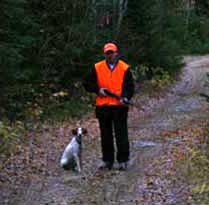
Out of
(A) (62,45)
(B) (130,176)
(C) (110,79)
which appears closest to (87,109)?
(A) (62,45)

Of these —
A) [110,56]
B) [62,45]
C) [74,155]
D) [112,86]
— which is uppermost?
[110,56]

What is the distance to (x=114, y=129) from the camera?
32.3ft

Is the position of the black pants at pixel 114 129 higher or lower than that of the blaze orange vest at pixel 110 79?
lower

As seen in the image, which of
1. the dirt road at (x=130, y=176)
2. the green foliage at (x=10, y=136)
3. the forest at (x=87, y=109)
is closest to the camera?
the dirt road at (x=130, y=176)

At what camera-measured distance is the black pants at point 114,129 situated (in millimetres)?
9625

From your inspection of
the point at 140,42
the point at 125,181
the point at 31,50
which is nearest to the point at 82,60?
the point at 31,50

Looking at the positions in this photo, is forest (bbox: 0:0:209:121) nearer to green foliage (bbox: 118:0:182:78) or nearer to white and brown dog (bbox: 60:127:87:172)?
green foliage (bbox: 118:0:182:78)

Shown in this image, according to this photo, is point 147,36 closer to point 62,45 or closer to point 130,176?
point 62,45

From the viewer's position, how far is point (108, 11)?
2117 centimetres

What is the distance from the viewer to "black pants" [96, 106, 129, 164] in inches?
379

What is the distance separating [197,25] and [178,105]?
29.4 meters

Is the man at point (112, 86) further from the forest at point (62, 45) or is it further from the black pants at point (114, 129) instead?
the forest at point (62, 45)

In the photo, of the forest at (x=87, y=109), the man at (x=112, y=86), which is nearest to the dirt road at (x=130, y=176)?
the forest at (x=87, y=109)

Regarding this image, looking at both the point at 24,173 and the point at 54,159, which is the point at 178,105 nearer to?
the point at 54,159
